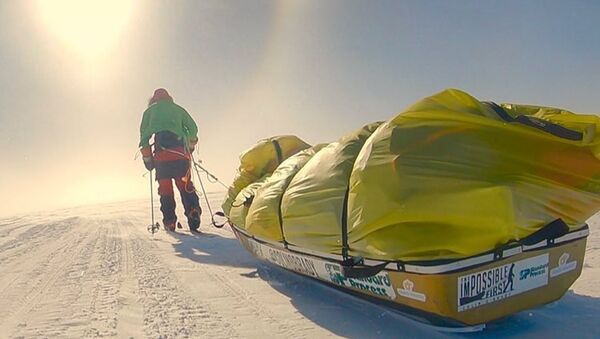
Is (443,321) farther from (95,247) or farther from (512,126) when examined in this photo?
(95,247)

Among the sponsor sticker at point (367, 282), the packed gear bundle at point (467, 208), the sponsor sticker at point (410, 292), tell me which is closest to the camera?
the packed gear bundle at point (467, 208)

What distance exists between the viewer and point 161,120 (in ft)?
22.7

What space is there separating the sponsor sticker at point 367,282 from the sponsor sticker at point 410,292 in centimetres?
7

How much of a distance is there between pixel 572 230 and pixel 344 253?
1.15 m

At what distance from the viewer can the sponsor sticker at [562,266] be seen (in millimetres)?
2396

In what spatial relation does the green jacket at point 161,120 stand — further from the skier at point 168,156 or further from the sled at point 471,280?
the sled at point 471,280

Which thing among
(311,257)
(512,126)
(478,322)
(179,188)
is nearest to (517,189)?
(512,126)

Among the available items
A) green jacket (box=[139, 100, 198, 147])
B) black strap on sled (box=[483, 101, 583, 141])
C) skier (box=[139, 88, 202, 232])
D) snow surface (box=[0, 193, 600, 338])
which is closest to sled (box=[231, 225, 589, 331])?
snow surface (box=[0, 193, 600, 338])

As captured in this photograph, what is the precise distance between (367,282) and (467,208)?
2.46ft

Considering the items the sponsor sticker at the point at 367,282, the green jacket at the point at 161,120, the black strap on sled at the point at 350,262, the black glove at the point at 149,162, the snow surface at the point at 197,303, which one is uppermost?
the green jacket at the point at 161,120

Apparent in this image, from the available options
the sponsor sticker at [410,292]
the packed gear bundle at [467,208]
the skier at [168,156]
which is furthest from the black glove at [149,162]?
the sponsor sticker at [410,292]

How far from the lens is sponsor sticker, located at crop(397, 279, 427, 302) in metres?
2.13

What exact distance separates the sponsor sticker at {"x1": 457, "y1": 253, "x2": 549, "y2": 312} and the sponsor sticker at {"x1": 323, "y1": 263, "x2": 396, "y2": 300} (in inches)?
14.2

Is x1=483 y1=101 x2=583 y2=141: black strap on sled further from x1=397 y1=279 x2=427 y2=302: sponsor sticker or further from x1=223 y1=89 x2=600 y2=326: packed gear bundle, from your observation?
x1=397 y1=279 x2=427 y2=302: sponsor sticker
